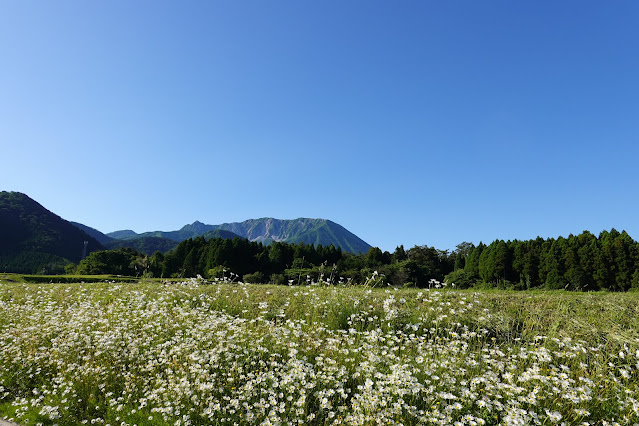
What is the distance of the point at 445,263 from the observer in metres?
70.6

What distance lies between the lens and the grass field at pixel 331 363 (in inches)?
168

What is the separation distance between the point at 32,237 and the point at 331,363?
152089mm

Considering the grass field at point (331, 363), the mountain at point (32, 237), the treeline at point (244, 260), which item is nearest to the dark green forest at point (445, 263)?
the treeline at point (244, 260)

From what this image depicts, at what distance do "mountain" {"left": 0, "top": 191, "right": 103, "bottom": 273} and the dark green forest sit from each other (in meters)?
49.5

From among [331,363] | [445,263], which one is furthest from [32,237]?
[331,363]

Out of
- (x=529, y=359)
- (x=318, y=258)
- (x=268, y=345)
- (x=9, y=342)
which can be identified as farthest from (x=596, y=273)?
(x=9, y=342)

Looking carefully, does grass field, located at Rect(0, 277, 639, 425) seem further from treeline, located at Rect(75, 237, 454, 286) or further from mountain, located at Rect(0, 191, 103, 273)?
mountain, located at Rect(0, 191, 103, 273)

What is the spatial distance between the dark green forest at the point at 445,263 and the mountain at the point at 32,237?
49.5 m

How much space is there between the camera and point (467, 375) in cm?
502

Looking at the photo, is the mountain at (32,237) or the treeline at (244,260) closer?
the treeline at (244,260)

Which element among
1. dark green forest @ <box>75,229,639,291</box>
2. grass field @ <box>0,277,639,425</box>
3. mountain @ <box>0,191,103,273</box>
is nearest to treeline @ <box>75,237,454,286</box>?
dark green forest @ <box>75,229,639,291</box>

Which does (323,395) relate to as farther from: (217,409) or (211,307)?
(211,307)

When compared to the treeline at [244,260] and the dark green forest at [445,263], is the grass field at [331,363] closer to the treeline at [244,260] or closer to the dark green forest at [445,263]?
the dark green forest at [445,263]

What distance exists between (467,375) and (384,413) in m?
1.75
